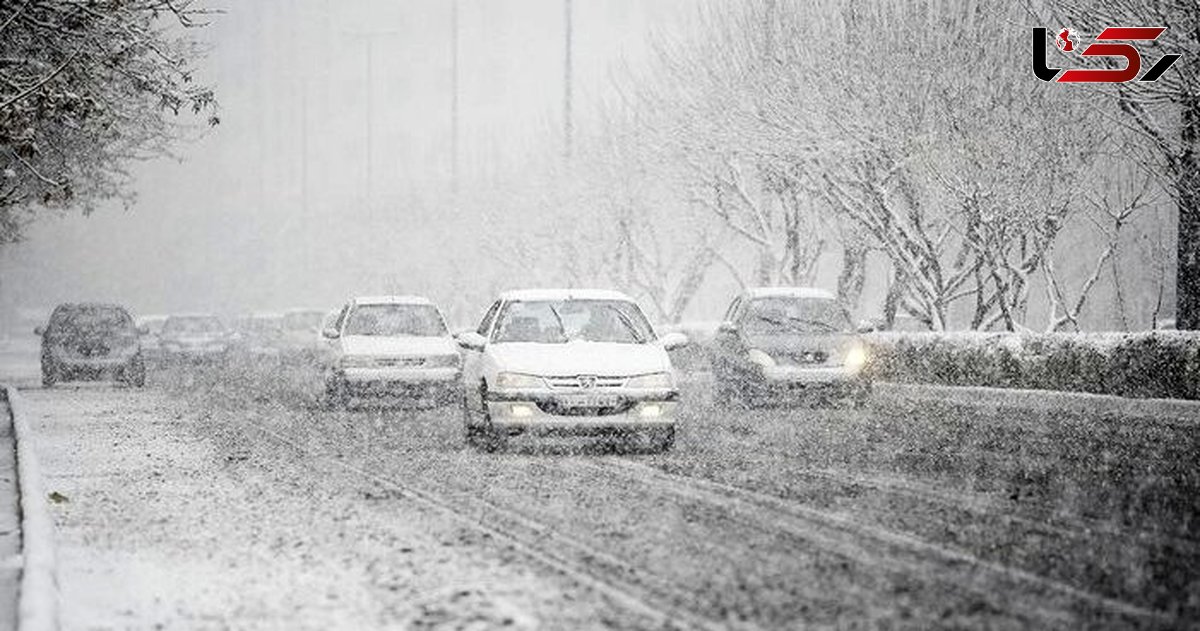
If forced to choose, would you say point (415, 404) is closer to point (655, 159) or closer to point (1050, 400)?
point (1050, 400)

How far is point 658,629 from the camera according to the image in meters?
7.16

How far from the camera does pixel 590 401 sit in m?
15.1

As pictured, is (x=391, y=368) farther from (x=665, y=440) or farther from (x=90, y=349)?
(x=90, y=349)

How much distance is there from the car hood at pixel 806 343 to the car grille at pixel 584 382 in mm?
7731

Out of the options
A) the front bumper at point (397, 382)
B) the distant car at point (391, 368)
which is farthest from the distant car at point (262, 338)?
the front bumper at point (397, 382)

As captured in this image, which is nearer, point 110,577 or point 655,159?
point 110,577

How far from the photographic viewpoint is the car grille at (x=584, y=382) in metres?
15.2

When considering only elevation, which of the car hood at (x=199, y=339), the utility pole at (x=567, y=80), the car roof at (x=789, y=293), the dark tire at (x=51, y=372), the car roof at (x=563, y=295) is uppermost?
the utility pole at (x=567, y=80)

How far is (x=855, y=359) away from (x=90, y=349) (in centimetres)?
1686

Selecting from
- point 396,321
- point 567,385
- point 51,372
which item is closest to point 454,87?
point 51,372

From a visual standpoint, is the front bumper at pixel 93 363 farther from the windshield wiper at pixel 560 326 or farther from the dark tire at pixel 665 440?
the dark tire at pixel 665 440

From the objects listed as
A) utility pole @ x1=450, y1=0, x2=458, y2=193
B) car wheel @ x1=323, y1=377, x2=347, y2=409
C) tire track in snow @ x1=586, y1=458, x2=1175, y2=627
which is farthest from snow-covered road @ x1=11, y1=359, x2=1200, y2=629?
utility pole @ x1=450, y1=0, x2=458, y2=193

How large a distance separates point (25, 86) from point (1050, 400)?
14404 millimetres

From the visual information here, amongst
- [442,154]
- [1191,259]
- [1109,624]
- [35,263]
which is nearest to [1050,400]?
[1191,259]
